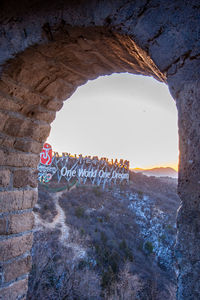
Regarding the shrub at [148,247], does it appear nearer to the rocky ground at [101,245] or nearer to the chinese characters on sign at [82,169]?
the rocky ground at [101,245]

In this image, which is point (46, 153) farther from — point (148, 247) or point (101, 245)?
point (148, 247)

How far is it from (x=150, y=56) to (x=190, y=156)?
53 centimetres

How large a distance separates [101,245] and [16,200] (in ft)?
25.2

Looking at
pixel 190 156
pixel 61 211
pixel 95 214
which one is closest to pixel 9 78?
pixel 190 156

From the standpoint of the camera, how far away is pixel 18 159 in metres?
1.71

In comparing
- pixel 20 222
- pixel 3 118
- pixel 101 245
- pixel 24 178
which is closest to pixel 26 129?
pixel 3 118

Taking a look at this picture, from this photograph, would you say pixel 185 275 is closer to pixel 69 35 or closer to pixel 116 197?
pixel 69 35

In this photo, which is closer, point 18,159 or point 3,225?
point 3,225

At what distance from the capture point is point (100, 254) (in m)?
7.79

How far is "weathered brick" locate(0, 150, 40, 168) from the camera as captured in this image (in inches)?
63.9

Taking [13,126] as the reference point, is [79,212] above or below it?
below

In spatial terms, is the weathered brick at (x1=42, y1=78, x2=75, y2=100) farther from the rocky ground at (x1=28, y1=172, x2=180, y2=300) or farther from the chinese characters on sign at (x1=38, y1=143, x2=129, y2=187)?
the chinese characters on sign at (x1=38, y1=143, x2=129, y2=187)

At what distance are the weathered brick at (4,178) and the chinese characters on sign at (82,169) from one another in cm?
912

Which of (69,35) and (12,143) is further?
(12,143)
